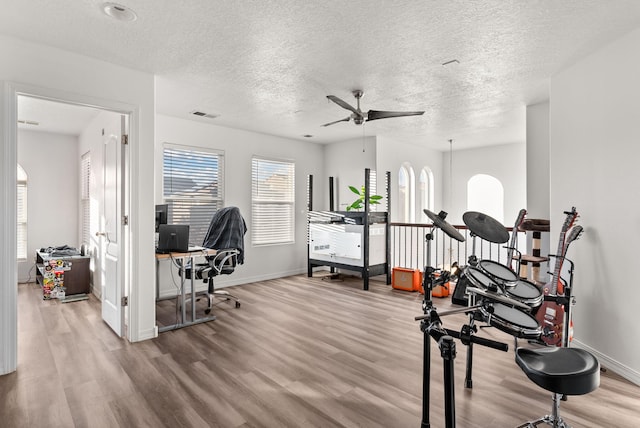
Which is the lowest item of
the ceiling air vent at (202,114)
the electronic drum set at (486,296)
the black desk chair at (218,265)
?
the black desk chair at (218,265)

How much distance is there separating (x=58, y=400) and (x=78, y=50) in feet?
8.93

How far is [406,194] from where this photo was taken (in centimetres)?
771

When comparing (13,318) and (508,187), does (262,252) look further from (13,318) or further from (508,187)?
(508,187)

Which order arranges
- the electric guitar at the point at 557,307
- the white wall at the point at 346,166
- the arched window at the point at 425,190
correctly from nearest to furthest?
the electric guitar at the point at 557,307
the white wall at the point at 346,166
the arched window at the point at 425,190

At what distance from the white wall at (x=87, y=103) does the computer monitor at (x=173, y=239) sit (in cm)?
38

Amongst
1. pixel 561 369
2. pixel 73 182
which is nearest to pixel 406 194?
pixel 561 369

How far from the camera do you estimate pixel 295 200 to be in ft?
22.3

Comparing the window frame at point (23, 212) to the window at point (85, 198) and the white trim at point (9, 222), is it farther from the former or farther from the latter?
the white trim at point (9, 222)

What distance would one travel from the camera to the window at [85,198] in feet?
18.4

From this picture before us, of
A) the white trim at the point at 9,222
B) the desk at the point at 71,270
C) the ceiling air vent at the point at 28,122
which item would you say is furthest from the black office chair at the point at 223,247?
the ceiling air vent at the point at 28,122

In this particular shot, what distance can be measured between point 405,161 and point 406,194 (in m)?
0.82

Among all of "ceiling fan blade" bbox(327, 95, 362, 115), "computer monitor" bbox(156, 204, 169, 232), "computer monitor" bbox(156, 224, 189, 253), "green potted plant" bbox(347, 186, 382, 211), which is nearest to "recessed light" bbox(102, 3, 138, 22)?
"ceiling fan blade" bbox(327, 95, 362, 115)

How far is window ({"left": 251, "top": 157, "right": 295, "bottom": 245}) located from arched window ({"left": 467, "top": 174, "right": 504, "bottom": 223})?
4.29m

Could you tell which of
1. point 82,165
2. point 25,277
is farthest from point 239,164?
point 25,277
